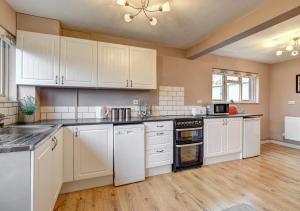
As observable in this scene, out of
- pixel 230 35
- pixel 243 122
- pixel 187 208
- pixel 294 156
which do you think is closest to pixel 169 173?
pixel 187 208

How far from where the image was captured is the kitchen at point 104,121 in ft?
6.23

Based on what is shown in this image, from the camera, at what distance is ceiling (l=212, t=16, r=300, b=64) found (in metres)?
2.62

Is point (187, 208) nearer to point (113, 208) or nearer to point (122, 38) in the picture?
point (113, 208)

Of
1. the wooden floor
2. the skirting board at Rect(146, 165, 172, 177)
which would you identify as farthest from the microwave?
the skirting board at Rect(146, 165, 172, 177)

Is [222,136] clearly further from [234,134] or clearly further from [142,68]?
[142,68]

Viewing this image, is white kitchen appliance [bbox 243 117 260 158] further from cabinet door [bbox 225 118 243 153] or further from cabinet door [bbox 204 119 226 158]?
cabinet door [bbox 204 119 226 158]

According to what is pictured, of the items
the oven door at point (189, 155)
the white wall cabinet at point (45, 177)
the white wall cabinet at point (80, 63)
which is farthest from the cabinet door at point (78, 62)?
the oven door at point (189, 155)

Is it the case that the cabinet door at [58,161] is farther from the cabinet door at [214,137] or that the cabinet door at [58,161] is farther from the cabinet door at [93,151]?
the cabinet door at [214,137]

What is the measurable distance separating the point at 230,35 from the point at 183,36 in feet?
2.68

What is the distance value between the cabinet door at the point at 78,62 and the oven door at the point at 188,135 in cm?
164

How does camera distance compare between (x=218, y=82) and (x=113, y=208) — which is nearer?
(x=113, y=208)

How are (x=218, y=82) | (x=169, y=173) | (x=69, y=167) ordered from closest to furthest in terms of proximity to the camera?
(x=69, y=167), (x=169, y=173), (x=218, y=82)

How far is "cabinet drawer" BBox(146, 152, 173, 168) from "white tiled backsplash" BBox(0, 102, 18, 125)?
195 centimetres

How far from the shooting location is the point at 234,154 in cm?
352
